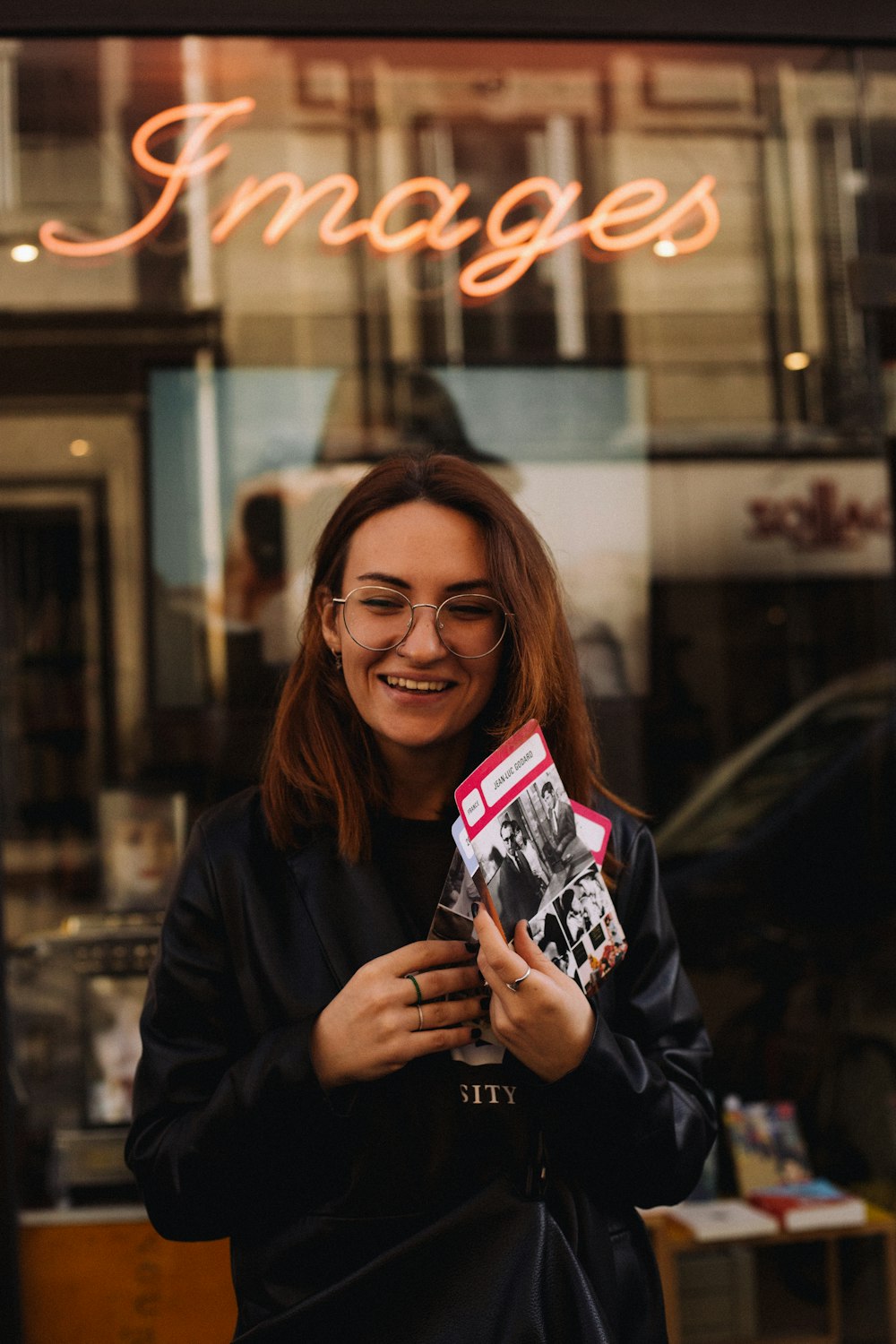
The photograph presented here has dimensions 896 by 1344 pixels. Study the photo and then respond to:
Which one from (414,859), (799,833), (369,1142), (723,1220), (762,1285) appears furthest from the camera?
(799,833)

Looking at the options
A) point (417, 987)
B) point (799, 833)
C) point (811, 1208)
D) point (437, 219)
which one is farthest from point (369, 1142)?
point (437, 219)

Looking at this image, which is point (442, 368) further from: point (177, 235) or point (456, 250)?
point (177, 235)

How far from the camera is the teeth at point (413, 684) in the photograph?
5.37 feet

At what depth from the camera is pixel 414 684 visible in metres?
1.64

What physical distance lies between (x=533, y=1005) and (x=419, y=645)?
0.44m

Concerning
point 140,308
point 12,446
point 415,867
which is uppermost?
point 140,308

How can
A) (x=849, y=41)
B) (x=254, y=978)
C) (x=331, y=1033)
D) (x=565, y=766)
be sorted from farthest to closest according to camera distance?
(x=849, y=41) → (x=565, y=766) → (x=254, y=978) → (x=331, y=1033)

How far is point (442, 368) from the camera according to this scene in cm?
376

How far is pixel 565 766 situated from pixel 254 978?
48cm

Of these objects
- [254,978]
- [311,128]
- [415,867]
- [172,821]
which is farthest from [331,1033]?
[311,128]

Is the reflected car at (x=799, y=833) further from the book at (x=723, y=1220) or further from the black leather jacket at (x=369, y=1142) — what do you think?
the black leather jacket at (x=369, y=1142)

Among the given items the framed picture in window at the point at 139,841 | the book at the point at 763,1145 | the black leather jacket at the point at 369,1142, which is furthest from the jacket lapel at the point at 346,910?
the book at the point at 763,1145

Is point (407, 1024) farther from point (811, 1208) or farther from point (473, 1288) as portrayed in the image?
point (811, 1208)

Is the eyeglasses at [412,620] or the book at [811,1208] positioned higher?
the eyeglasses at [412,620]
